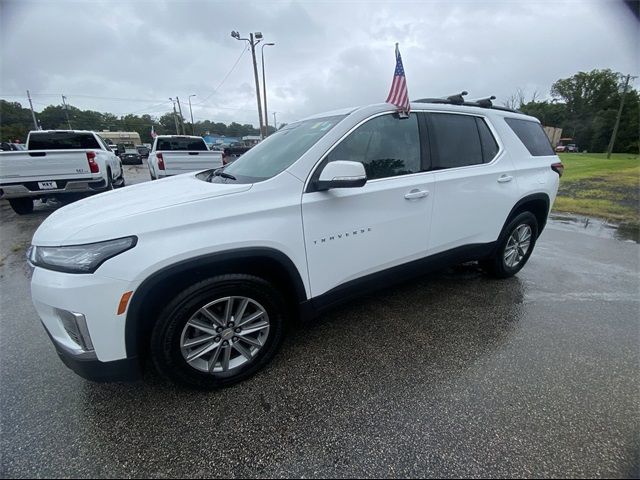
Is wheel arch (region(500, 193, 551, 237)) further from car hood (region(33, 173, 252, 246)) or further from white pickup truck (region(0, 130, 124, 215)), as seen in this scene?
white pickup truck (region(0, 130, 124, 215))

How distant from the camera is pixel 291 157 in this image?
2400 millimetres

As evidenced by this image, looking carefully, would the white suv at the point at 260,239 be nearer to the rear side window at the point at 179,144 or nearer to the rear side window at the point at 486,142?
the rear side window at the point at 486,142

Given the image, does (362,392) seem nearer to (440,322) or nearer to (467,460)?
(467,460)

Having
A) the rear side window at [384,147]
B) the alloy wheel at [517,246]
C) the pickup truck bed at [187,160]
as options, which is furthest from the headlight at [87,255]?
the pickup truck bed at [187,160]

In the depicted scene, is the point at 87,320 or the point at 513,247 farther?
the point at 513,247

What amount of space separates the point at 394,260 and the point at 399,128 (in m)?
1.10

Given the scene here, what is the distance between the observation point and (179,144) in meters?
11.5

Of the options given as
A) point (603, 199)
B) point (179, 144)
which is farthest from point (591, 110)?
point (179, 144)

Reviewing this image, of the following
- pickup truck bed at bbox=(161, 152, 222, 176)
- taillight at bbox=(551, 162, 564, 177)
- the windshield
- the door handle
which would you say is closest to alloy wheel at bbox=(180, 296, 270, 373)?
the windshield

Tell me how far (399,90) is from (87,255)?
2504 millimetres

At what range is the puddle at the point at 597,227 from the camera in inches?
235

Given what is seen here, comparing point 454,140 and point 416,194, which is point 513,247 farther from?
point 416,194

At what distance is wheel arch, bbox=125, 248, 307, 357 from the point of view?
5.82 feet

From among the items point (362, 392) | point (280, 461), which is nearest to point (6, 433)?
point (280, 461)
